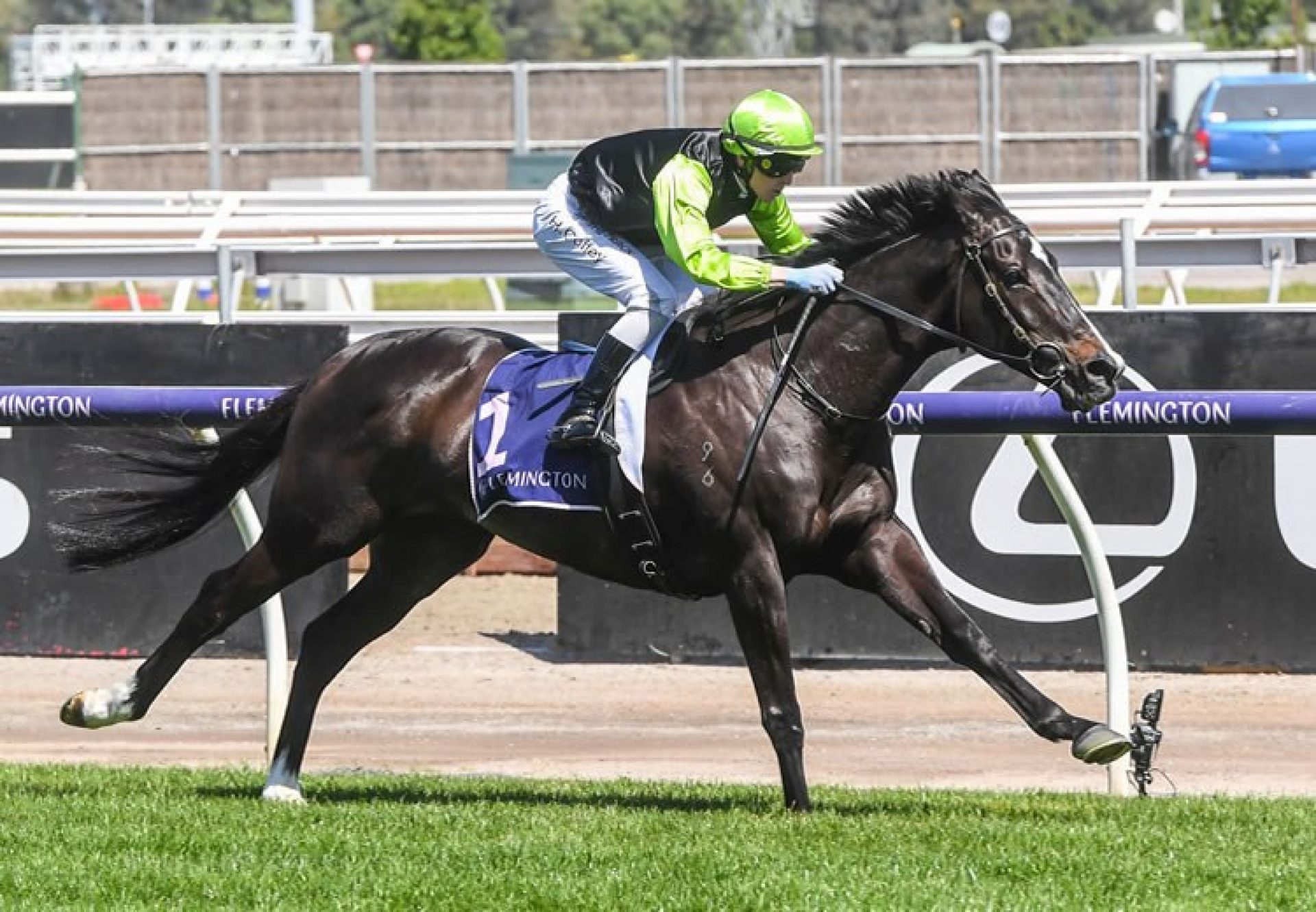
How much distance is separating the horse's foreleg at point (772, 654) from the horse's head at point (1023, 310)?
35.3 inches

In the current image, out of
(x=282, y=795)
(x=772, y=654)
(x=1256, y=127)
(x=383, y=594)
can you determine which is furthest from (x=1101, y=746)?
(x=1256, y=127)

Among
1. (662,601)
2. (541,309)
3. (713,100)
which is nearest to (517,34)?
(713,100)

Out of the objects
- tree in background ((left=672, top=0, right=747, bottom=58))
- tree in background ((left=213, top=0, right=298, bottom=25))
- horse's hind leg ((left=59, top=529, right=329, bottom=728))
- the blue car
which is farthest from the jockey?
tree in background ((left=213, top=0, right=298, bottom=25))

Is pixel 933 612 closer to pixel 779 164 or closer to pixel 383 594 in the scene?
pixel 779 164

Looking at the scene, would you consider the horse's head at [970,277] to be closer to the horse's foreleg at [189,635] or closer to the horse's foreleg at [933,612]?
the horse's foreleg at [933,612]

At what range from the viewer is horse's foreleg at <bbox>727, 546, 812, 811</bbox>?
6.43m

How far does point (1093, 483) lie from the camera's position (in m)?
9.54

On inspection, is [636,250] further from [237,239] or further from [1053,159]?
[1053,159]

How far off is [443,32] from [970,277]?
48.4 metres

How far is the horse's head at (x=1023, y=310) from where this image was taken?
20.5ft

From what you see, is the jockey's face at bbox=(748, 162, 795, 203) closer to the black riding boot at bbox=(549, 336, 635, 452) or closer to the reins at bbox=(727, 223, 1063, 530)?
the reins at bbox=(727, 223, 1063, 530)

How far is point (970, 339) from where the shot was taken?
647cm

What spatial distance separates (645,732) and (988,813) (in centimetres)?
247

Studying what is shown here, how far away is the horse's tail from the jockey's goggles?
1752mm
